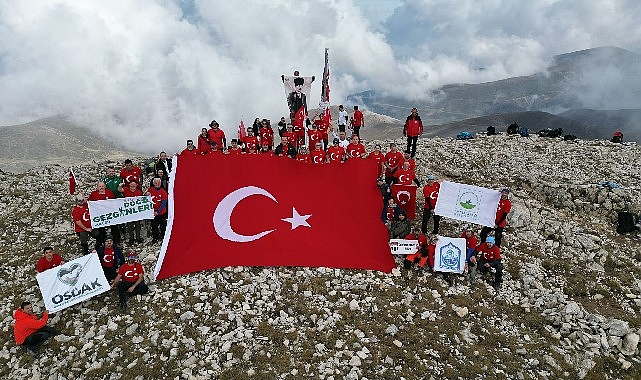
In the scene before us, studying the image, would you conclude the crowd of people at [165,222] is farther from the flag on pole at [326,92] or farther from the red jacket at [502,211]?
the flag on pole at [326,92]

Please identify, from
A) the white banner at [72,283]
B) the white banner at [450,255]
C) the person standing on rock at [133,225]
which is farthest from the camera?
the person standing on rock at [133,225]

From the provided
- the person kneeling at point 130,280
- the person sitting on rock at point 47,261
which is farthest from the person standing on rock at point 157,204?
the person sitting on rock at point 47,261

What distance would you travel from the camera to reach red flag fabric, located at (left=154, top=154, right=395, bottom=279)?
44.2 ft

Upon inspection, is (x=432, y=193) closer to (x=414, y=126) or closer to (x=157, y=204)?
(x=414, y=126)

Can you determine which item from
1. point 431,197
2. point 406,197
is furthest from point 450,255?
point 406,197

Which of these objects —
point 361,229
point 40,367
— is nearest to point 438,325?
point 361,229

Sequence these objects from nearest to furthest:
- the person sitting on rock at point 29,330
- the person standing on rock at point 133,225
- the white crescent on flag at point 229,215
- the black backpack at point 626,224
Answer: the person sitting on rock at point 29,330
the white crescent on flag at point 229,215
the person standing on rock at point 133,225
the black backpack at point 626,224

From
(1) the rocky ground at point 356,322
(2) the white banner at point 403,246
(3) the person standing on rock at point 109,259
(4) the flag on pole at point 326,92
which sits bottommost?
(1) the rocky ground at point 356,322

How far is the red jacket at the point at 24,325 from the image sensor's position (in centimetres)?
1107

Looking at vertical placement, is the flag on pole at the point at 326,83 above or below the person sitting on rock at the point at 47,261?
above

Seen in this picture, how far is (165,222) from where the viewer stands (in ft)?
51.3

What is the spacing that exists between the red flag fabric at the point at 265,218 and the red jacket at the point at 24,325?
10.6ft

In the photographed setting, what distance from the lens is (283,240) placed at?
45.7 feet

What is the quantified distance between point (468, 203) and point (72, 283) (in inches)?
517
